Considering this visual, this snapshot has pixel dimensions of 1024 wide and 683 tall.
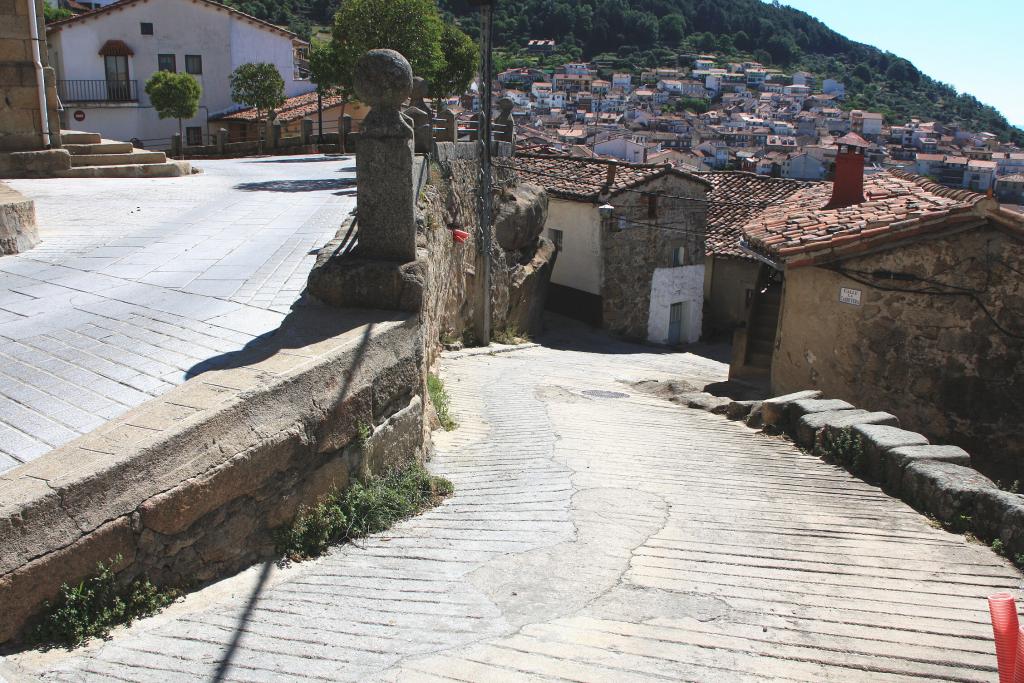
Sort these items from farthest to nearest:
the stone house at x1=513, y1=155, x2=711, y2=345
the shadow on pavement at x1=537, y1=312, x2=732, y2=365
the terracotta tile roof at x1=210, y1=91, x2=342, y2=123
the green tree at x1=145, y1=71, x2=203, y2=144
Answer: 1. the terracotta tile roof at x1=210, y1=91, x2=342, y2=123
2. the green tree at x1=145, y1=71, x2=203, y2=144
3. the stone house at x1=513, y1=155, x2=711, y2=345
4. the shadow on pavement at x1=537, y1=312, x2=732, y2=365

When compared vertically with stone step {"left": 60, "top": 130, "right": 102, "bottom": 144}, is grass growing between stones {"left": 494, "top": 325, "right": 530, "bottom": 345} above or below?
below

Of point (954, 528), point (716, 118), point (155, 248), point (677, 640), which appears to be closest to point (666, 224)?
point (155, 248)

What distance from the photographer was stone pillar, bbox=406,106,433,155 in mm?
12473

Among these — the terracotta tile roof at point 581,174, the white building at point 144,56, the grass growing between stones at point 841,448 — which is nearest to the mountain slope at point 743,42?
the white building at point 144,56

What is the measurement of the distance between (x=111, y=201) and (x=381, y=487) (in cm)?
946

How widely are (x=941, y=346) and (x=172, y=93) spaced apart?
28.9 m

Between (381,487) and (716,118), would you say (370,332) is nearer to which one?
(381,487)

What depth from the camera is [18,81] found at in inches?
560

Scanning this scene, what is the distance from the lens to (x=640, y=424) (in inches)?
368

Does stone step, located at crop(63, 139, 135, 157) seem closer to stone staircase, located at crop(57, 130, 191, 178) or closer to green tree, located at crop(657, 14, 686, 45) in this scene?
stone staircase, located at crop(57, 130, 191, 178)

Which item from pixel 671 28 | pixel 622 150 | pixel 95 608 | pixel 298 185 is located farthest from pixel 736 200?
pixel 671 28

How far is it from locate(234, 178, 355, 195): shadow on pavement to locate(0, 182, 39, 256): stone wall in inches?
248

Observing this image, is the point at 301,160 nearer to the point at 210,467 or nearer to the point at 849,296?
the point at 849,296

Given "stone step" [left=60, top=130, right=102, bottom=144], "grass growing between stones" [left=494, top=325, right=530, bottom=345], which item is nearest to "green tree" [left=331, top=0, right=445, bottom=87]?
"stone step" [left=60, top=130, right=102, bottom=144]
